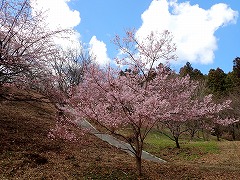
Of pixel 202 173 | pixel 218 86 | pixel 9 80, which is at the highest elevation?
pixel 218 86

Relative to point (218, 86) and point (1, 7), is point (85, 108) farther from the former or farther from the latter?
point (218, 86)

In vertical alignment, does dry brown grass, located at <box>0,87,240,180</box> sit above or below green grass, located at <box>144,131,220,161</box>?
below

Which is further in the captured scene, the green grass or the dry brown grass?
the green grass

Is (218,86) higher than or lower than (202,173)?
higher

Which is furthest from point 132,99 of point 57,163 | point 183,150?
point 183,150

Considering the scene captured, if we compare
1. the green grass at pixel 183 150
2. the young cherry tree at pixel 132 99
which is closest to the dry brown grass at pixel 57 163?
the young cherry tree at pixel 132 99

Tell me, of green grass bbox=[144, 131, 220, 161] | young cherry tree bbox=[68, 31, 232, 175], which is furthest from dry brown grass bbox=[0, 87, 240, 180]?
green grass bbox=[144, 131, 220, 161]

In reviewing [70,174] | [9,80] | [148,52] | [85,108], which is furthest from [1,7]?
[70,174]

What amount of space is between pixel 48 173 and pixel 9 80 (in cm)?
390

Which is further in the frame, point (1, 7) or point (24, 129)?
point (24, 129)

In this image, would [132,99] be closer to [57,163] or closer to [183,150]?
[57,163]

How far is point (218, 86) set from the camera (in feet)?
177

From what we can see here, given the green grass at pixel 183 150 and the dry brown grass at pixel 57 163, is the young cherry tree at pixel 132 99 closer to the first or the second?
the dry brown grass at pixel 57 163

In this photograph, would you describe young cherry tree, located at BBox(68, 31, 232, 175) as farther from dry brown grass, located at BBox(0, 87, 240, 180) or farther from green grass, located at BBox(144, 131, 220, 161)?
green grass, located at BBox(144, 131, 220, 161)
